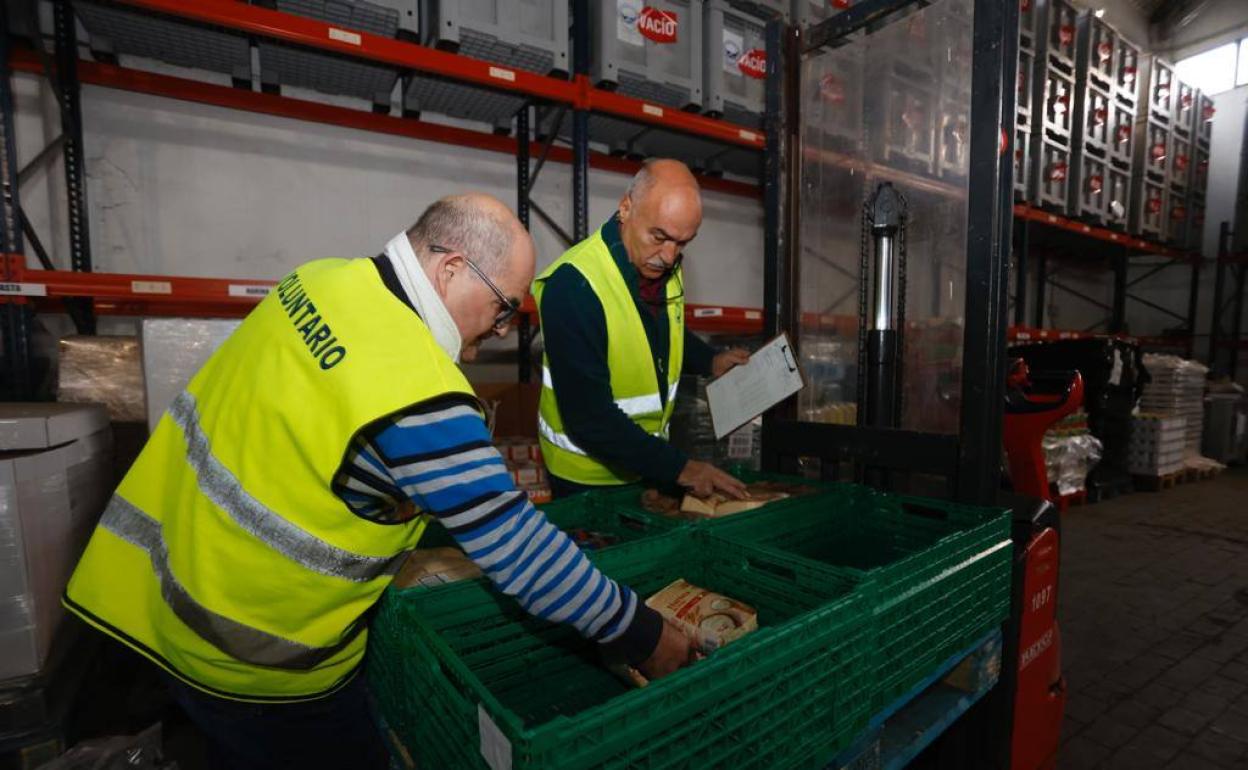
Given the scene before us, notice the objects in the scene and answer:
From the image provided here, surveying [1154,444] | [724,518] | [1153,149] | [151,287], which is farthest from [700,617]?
[1153,149]

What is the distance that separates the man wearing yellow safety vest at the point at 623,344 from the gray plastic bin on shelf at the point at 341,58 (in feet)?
7.28

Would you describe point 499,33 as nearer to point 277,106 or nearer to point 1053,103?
point 277,106

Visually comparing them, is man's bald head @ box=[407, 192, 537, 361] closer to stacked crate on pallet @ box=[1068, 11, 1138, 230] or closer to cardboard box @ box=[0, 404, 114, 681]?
cardboard box @ box=[0, 404, 114, 681]

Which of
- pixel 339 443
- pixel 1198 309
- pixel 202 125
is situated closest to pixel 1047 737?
pixel 339 443

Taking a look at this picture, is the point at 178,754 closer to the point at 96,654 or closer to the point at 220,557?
the point at 96,654

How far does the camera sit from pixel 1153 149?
8570 millimetres

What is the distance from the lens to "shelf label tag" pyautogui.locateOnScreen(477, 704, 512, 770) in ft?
2.22

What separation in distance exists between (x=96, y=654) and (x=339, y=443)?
85.9 inches

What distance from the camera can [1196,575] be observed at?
4445 millimetres

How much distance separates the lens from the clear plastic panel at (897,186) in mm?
1919

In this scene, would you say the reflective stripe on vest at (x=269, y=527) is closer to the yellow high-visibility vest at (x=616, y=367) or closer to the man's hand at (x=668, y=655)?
the man's hand at (x=668, y=655)

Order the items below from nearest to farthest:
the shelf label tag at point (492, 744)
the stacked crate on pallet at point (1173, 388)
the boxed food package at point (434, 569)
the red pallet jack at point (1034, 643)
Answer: the shelf label tag at point (492, 744), the boxed food package at point (434, 569), the red pallet jack at point (1034, 643), the stacked crate on pallet at point (1173, 388)

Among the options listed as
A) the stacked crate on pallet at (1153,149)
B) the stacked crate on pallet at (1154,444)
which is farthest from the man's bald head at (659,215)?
the stacked crate on pallet at (1153,149)

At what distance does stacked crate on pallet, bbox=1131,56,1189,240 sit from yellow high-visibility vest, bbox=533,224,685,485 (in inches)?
374
